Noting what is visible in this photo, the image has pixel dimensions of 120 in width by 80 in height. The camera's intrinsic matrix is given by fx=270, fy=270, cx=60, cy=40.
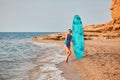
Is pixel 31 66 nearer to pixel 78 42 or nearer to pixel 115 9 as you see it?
pixel 78 42

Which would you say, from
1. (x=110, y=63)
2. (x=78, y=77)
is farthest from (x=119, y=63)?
(x=78, y=77)

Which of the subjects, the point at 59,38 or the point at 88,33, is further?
the point at 59,38

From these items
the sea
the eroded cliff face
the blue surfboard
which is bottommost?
the sea

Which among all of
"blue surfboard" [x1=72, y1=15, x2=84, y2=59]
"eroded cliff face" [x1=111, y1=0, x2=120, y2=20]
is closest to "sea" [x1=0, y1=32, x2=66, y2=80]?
"blue surfboard" [x1=72, y1=15, x2=84, y2=59]

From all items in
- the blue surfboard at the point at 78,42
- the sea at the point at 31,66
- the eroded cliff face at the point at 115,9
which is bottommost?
the sea at the point at 31,66

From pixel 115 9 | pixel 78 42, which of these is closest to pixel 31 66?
pixel 78 42

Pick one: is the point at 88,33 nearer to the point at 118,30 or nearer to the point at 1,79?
the point at 118,30

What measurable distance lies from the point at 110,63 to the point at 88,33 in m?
34.3

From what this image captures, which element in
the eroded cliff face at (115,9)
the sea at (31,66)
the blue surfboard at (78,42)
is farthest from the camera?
the eroded cliff face at (115,9)

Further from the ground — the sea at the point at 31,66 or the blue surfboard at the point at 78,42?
the blue surfboard at the point at 78,42

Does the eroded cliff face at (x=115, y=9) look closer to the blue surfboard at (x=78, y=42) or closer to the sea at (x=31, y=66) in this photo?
the sea at (x=31, y=66)

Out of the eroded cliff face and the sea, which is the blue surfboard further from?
the eroded cliff face

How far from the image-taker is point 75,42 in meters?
18.2

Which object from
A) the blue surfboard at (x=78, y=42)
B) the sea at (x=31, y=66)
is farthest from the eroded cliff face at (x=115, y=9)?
the blue surfboard at (x=78, y=42)
